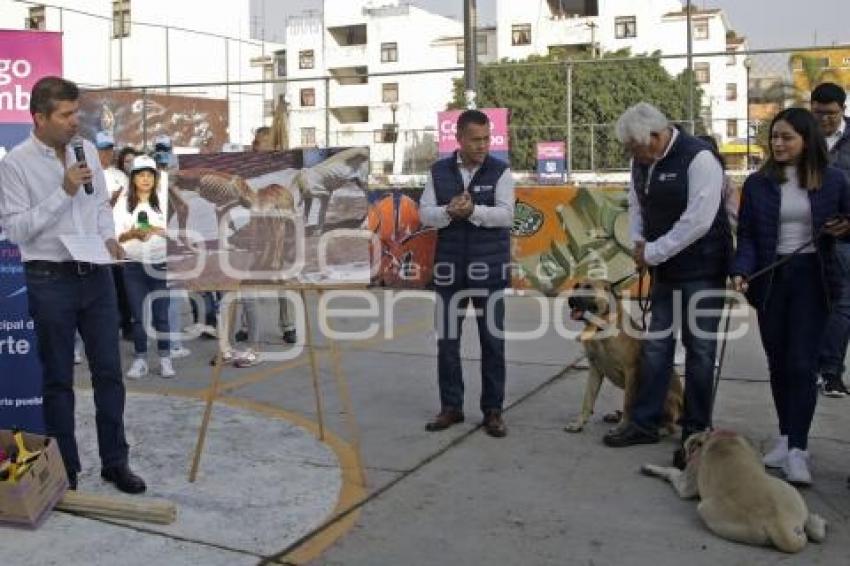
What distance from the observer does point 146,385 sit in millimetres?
7594

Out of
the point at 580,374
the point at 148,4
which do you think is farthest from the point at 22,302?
the point at 148,4

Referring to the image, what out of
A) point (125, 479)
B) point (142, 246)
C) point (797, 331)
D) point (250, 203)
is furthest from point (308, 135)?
point (797, 331)

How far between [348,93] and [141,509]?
6626 centimetres

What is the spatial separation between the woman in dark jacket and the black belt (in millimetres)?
3379

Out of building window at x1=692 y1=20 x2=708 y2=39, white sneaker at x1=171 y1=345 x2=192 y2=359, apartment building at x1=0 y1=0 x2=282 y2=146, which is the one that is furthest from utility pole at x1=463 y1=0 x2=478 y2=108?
building window at x1=692 y1=20 x2=708 y2=39

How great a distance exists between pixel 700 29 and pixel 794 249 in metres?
63.4

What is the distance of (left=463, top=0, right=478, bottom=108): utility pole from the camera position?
41.0ft

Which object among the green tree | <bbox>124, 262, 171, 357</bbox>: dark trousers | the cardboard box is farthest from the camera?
the green tree

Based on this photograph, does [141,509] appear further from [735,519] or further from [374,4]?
[374,4]

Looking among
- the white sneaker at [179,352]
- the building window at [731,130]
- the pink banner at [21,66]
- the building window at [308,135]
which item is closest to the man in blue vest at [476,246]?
the pink banner at [21,66]

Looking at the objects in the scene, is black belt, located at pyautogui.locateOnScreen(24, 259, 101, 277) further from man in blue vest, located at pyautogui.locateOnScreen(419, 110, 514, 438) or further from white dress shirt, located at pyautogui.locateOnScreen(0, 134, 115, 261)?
man in blue vest, located at pyautogui.locateOnScreen(419, 110, 514, 438)

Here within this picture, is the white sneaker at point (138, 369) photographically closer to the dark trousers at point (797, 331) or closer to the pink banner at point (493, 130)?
the dark trousers at point (797, 331)

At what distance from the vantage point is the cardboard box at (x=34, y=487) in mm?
4320

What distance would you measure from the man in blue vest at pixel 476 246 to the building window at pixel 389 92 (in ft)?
192
